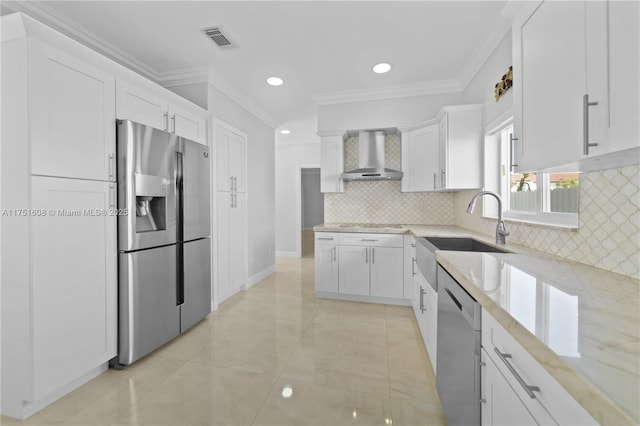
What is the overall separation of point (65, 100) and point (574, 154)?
8.58 ft

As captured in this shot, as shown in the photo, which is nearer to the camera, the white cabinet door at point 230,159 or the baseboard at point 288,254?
the white cabinet door at point 230,159

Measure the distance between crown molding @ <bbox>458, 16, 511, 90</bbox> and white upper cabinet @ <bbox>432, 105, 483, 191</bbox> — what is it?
465 mm

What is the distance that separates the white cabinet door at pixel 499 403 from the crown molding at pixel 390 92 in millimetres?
3365

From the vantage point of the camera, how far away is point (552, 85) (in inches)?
44.9

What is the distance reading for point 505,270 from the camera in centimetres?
122

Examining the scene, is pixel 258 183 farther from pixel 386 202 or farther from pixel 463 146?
pixel 463 146

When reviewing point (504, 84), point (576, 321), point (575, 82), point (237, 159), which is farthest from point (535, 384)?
point (237, 159)

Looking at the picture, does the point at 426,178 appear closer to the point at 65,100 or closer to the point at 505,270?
the point at 505,270

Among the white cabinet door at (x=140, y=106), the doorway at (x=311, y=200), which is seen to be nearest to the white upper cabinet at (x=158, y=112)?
the white cabinet door at (x=140, y=106)

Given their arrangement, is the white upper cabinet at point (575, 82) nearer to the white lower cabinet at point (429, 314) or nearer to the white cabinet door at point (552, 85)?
the white cabinet door at point (552, 85)

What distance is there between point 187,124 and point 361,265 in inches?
96.8

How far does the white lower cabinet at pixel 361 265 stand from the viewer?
3242 mm

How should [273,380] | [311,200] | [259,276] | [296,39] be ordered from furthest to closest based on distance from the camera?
1. [311,200]
2. [259,276]
3. [296,39]
4. [273,380]

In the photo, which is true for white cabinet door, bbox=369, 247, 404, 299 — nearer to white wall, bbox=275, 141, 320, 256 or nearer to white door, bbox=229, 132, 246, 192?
white door, bbox=229, 132, 246, 192
